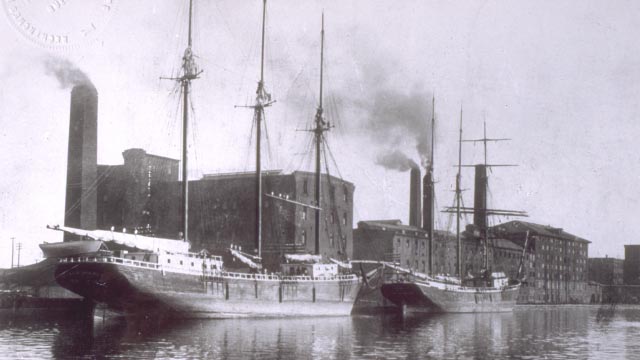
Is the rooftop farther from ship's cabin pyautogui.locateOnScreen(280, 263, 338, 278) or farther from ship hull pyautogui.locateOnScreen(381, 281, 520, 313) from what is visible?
ship's cabin pyautogui.locateOnScreen(280, 263, 338, 278)

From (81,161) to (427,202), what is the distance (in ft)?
133

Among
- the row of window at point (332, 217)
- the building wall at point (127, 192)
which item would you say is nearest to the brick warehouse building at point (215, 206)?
the building wall at point (127, 192)

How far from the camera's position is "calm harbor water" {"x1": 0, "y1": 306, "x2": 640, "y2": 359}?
27.2 metres

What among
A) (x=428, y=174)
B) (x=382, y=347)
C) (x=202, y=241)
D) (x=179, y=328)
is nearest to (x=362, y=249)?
(x=428, y=174)

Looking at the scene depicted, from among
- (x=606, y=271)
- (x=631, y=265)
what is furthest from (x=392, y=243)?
(x=631, y=265)

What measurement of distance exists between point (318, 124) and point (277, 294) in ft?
50.6

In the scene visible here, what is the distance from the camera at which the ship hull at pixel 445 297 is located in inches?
2399

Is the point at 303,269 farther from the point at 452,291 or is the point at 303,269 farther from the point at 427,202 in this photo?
the point at 427,202

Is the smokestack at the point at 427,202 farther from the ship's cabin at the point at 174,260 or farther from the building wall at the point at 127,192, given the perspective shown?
the ship's cabin at the point at 174,260

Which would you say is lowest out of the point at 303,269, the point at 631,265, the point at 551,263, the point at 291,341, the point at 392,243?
the point at 291,341

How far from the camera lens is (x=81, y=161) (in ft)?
190

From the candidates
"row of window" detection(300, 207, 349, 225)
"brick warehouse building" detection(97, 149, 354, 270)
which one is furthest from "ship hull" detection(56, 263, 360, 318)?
"row of window" detection(300, 207, 349, 225)

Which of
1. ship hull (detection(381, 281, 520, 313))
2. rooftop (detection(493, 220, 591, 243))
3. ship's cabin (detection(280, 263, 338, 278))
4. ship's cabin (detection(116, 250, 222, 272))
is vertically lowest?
ship hull (detection(381, 281, 520, 313))

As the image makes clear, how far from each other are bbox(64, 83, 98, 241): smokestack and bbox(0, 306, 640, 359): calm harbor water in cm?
1426
